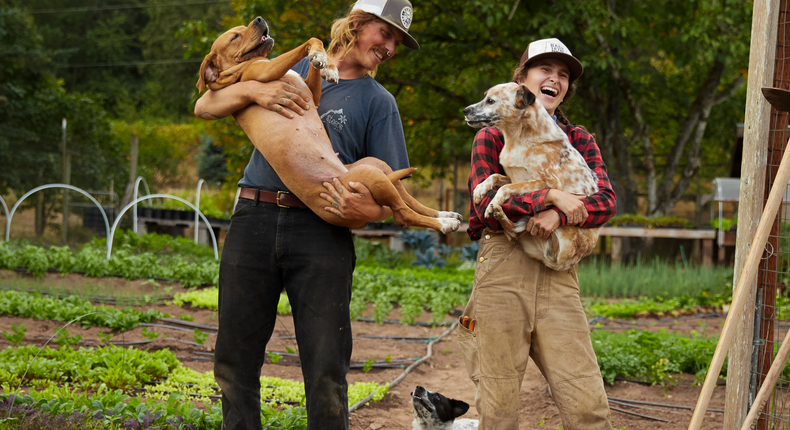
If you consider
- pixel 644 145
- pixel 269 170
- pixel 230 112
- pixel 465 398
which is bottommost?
pixel 465 398

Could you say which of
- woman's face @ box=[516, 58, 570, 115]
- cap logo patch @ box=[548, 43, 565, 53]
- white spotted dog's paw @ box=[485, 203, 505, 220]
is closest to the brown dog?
white spotted dog's paw @ box=[485, 203, 505, 220]

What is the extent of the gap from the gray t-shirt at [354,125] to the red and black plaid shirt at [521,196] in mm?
338

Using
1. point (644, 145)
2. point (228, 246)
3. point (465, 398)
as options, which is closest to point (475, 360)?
point (228, 246)

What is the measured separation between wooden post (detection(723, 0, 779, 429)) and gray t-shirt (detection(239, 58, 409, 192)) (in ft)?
5.64

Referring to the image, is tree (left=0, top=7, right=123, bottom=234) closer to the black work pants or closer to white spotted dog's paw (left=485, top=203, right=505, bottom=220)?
the black work pants

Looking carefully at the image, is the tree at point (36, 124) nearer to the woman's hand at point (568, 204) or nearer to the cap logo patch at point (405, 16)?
the cap logo patch at point (405, 16)

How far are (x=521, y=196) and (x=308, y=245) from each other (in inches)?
33.4

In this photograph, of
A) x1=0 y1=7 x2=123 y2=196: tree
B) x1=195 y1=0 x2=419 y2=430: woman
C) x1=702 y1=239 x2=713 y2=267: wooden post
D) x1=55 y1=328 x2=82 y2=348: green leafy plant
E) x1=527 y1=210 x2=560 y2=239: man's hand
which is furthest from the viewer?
x1=0 y1=7 x2=123 y2=196: tree

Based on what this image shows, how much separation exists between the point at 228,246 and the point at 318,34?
28.4ft

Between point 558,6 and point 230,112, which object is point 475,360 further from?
point 558,6

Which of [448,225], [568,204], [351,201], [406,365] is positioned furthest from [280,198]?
[406,365]

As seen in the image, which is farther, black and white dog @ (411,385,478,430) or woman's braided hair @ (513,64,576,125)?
black and white dog @ (411,385,478,430)

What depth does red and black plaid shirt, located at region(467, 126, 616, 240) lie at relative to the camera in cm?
234

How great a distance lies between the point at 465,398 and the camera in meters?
4.44
